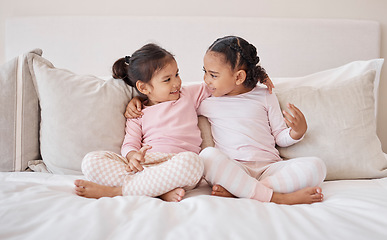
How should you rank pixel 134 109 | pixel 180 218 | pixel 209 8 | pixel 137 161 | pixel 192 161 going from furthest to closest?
pixel 209 8 → pixel 134 109 → pixel 137 161 → pixel 192 161 → pixel 180 218

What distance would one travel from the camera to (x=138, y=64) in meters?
1.48

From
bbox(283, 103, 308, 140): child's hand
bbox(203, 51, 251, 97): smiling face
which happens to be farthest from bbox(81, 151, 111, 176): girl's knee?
bbox(283, 103, 308, 140): child's hand

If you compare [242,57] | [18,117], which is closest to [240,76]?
[242,57]

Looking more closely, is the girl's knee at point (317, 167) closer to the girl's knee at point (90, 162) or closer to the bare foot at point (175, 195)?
the bare foot at point (175, 195)

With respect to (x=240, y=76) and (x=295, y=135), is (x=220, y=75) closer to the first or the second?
(x=240, y=76)

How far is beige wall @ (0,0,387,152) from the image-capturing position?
6.69 ft

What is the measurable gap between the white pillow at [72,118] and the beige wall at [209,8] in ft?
2.20

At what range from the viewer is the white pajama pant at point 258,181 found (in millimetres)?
1136

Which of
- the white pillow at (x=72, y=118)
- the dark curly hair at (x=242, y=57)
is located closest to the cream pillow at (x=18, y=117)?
the white pillow at (x=72, y=118)

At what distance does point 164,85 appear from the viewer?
146 centimetres

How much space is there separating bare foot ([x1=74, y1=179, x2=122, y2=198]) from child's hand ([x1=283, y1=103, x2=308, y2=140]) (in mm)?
635

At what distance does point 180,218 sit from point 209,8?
1.46 m

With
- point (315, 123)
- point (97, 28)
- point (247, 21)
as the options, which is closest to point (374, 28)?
point (247, 21)

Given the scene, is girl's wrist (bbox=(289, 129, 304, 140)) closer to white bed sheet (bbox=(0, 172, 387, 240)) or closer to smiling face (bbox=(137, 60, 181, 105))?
white bed sheet (bbox=(0, 172, 387, 240))
